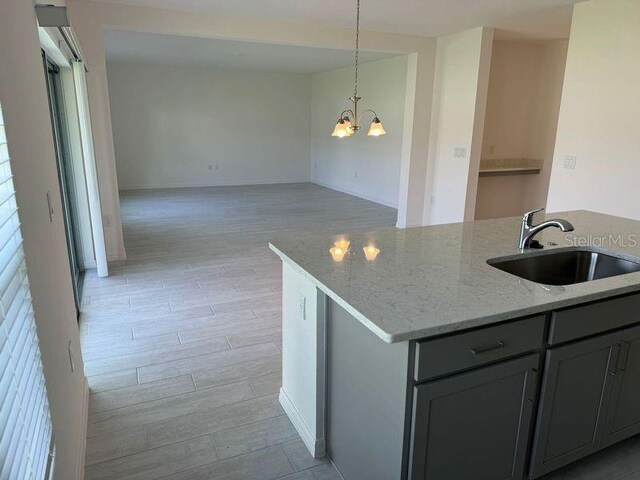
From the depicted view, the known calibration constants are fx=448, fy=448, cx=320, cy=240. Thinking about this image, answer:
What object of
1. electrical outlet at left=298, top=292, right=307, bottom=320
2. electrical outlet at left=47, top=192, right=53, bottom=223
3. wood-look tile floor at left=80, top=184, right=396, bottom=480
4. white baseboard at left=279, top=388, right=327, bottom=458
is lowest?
wood-look tile floor at left=80, top=184, right=396, bottom=480

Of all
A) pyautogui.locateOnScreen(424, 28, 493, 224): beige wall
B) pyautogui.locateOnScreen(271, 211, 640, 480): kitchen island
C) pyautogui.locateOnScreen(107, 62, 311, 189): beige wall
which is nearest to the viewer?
pyautogui.locateOnScreen(271, 211, 640, 480): kitchen island

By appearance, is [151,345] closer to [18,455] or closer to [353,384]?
[353,384]

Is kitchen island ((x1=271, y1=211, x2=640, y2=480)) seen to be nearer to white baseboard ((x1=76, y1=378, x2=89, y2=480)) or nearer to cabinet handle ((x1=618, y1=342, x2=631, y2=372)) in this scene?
cabinet handle ((x1=618, y1=342, x2=631, y2=372))

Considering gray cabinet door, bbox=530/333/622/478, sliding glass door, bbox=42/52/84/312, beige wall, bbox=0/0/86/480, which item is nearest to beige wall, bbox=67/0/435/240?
sliding glass door, bbox=42/52/84/312

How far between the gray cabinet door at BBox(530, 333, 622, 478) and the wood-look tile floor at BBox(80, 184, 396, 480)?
91cm

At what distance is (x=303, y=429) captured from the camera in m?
2.12

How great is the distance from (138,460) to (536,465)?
1.67 meters

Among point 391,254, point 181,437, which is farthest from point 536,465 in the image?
point 181,437

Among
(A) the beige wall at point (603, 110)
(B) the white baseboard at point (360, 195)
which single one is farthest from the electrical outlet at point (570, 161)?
(B) the white baseboard at point (360, 195)

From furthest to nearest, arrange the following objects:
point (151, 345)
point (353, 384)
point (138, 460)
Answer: point (151, 345) < point (138, 460) < point (353, 384)

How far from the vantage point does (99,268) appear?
4.32 metres

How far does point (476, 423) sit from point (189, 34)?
15.0 feet

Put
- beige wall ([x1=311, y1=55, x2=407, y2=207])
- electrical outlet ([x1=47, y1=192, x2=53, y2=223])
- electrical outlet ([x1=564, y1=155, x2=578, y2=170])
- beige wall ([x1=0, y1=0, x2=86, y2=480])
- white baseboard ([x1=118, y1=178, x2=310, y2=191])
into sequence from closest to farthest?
beige wall ([x1=0, y1=0, x2=86, y2=480]) → electrical outlet ([x1=47, y1=192, x2=53, y2=223]) → electrical outlet ([x1=564, y1=155, x2=578, y2=170]) → beige wall ([x1=311, y1=55, x2=407, y2=207]) → white baseboard ([x1=118, y1=178, x2=310, y2=191])

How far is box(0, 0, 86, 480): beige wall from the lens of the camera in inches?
52.0
